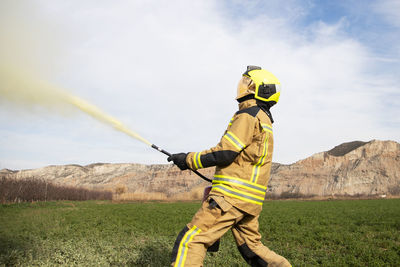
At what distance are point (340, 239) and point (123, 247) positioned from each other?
6.72 meters

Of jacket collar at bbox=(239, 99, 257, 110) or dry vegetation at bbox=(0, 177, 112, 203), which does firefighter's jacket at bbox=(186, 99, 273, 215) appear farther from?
dry vegetation at bbox=(0, 177, 112, 203)

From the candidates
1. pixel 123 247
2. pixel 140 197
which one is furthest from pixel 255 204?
pixel 140 197

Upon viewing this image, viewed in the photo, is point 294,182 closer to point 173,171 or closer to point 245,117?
point 173,171

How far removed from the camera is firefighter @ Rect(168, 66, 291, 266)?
357 centimetres

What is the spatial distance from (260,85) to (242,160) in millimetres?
1011

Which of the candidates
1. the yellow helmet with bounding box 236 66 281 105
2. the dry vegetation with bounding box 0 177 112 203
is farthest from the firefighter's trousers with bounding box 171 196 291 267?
the dry vegetation with bounding box 0 177 112 203

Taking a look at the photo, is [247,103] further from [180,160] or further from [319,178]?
[319,178]

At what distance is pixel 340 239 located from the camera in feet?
33.7

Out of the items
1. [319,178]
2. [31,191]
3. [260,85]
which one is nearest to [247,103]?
[260,85]

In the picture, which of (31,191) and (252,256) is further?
(31,191)

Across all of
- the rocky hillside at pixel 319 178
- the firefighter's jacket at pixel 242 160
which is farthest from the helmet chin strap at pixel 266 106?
the rocky hillside at pixel 319 178

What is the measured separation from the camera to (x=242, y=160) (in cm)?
384

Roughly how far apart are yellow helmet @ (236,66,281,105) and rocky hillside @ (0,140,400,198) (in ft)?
282

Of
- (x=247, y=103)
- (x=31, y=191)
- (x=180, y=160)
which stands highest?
(x=247, y=103)
